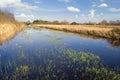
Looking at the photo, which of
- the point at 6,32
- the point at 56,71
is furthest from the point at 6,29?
the point at 56,71

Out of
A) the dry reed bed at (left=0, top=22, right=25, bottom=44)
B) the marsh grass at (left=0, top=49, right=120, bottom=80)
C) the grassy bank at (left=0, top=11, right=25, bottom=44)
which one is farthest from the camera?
the grassy bank at (left=0, top=11, right=25, bottom=44)

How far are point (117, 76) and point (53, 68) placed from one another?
3624 millimetres

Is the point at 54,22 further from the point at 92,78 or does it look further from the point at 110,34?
the point at 92,78

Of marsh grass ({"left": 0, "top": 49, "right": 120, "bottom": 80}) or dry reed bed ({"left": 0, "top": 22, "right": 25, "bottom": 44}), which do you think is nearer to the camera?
marsh grass ({"left": 0, "top": 49, "right": 120, "bottom": 80})

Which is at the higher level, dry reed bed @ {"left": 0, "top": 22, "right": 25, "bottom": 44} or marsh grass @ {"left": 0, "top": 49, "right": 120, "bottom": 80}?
dry reed bed @ {"left": 0, "top": 22, "right": 25, "bottom": 44}

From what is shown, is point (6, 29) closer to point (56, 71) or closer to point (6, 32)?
point (6, 32)

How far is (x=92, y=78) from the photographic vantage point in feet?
34.8

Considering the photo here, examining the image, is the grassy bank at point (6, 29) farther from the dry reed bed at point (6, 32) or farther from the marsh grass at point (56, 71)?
the marsh grass at point (56, 71)

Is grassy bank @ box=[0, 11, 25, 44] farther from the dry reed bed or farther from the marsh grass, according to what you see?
the marsh grass

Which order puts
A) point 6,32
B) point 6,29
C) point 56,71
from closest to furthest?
point 56,71 < point 6,32 < point 6,29

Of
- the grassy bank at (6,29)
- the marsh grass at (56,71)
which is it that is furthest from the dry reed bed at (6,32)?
the marsh grass at (56,71)

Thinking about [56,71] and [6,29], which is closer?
[56,71]

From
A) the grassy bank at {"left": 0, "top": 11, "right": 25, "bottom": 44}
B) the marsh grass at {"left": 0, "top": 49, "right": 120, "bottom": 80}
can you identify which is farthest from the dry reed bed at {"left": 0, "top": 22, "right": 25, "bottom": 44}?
the marsh grass at {"left": 0, "top": 49, "right": 120, "bottom": 80}

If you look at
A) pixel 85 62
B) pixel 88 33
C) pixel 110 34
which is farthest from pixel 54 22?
pixel 85 62
